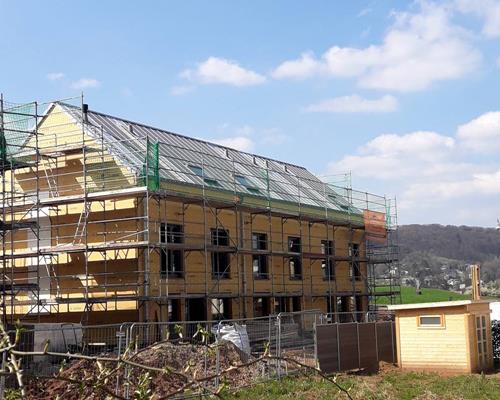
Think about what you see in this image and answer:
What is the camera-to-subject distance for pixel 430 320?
21.1 metres

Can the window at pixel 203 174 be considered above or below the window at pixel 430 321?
above

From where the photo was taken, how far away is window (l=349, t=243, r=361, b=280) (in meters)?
34.1

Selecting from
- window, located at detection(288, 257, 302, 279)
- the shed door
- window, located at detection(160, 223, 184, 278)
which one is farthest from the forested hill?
the shed door

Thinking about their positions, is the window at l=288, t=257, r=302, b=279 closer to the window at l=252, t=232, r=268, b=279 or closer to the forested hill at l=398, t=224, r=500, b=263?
the window at l=252, t=232, r=268, b=279

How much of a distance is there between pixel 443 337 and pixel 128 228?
1003 cm

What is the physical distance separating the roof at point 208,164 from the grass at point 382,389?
9551 millimetres

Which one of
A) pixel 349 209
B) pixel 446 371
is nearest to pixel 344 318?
pixel 349 209

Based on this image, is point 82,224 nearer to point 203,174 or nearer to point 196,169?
point 203,174

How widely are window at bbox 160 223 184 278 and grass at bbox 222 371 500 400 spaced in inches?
303

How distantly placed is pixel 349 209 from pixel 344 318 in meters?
5.07

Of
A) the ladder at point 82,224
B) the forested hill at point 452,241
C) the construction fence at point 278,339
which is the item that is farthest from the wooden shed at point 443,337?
the forested hill at point 452,241

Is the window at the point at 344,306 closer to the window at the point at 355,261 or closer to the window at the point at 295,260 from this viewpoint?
the window at the point at 355,261

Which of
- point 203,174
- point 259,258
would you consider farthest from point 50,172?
point 259,258

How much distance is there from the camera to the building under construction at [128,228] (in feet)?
75.0
